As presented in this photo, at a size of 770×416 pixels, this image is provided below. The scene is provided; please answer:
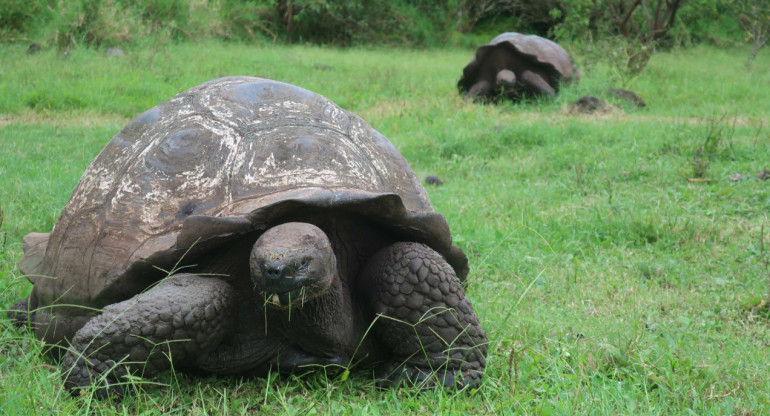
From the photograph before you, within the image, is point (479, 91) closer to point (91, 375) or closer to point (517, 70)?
point (517, 70)

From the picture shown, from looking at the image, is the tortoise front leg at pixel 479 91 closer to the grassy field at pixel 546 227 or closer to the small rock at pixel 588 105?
the grassy field at pixel 546 227

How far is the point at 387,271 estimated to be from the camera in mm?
2379

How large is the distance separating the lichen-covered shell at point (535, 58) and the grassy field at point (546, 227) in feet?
0.99

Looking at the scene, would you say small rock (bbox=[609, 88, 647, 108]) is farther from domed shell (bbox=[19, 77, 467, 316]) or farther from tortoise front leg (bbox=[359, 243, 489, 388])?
tortoise front leg (bbox=[359, 243, 489, 388])

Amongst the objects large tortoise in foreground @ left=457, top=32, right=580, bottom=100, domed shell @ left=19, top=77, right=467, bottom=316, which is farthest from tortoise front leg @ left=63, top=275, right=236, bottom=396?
large tortoise in foreground @ left=457, top=32, right=580, bottom=100

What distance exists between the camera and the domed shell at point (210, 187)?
7.29 ft

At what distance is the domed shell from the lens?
7.29 feet

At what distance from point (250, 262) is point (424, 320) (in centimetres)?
63

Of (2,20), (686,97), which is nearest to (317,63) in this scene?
(2,20)

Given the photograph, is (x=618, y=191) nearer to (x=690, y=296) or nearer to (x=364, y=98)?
(x=690, y=296)

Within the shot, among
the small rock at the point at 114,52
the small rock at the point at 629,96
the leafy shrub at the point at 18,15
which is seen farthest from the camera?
the leafy shrub at the point at 18,15

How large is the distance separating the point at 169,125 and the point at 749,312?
2429mm

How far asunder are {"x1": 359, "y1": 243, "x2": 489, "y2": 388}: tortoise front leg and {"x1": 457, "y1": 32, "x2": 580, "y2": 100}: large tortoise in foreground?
643 centimetres

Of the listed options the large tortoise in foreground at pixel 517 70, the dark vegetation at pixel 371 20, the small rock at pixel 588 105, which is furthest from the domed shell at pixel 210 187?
the dark vegetation at pixel 371 20
